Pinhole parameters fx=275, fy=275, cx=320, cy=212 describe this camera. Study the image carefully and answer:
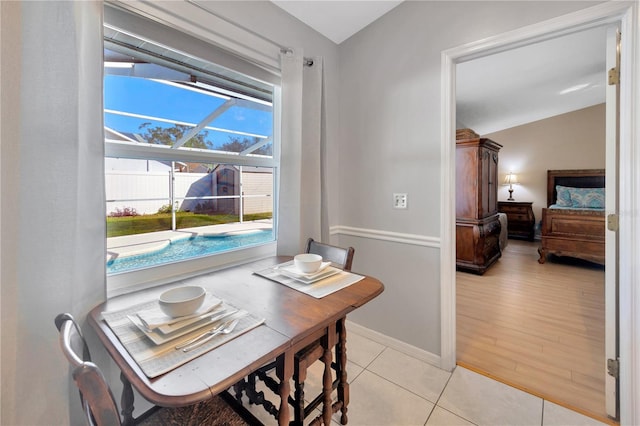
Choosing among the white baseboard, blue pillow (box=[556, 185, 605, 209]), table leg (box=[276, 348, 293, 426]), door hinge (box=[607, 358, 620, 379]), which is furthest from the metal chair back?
blue pillow (box=[556, 185, 605, 209])

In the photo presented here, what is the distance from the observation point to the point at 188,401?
60cm

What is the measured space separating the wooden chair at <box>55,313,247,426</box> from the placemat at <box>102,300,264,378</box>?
9 cm

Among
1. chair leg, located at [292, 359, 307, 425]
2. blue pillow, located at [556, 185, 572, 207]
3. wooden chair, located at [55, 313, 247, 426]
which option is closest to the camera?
wooden chair, located at [55, 313, 247, 426]

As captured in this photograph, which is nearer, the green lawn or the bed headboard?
the green lawn

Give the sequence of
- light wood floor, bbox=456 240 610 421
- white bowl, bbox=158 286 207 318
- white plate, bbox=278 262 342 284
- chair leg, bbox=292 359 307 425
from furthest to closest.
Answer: light wood floor, bbox=456 240 610 421, white plate, bbox=278 262 342 284, chair leg, bbox=292 359 307 425, white bowl, bbox=158 286 207 318

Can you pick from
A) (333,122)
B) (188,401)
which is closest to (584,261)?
(333,122)

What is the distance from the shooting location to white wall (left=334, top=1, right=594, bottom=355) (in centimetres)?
175

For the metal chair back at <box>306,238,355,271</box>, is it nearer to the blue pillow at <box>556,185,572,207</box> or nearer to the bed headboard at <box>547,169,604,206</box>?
the blue pillow at <box>556,185,572,207</box>

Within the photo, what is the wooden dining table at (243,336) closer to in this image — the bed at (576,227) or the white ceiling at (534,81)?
the white ceiling at (534,81)

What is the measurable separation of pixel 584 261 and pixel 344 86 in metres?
4.63

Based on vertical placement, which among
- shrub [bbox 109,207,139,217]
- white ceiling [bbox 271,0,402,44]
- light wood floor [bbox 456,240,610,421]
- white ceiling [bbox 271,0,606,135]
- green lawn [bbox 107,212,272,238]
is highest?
white ceiling [bbox 271,0,606,135]

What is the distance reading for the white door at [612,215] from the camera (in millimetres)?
1350

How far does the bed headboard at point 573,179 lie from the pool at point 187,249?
6375 mm

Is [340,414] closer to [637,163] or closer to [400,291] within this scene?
[400,291]
